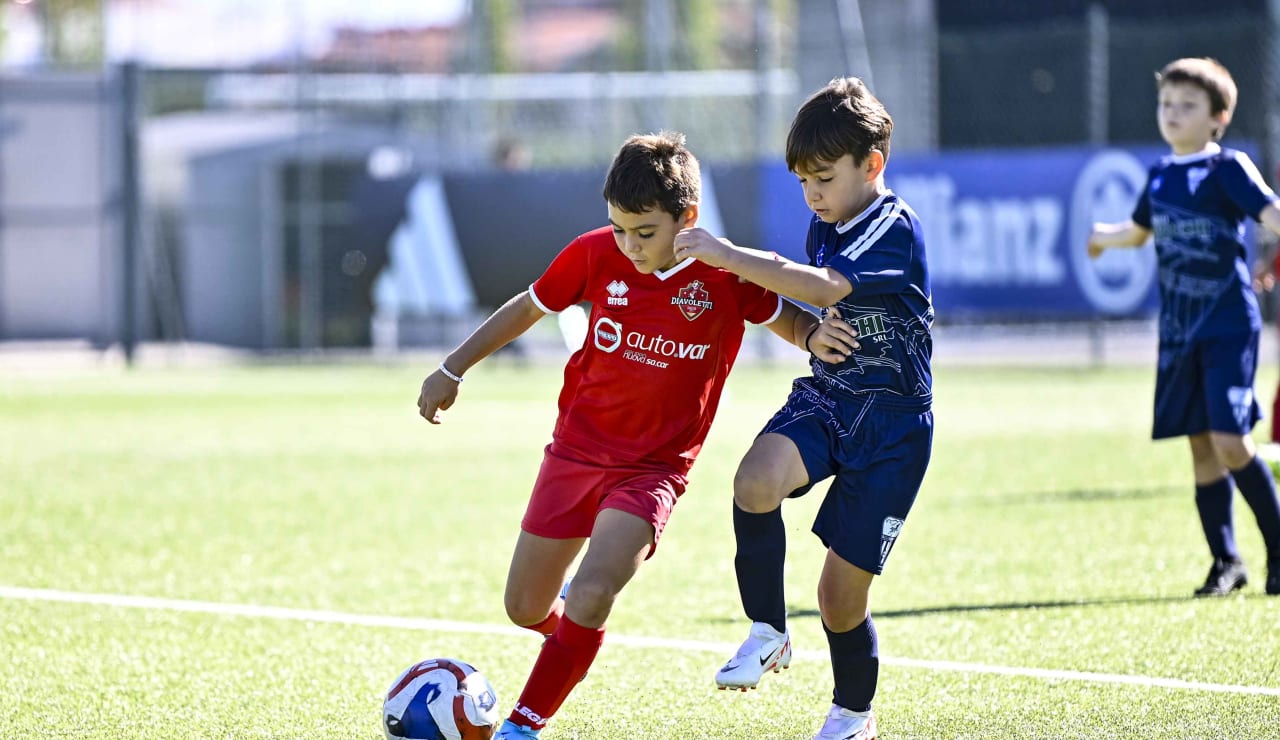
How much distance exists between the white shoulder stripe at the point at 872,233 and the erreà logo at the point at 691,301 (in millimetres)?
427

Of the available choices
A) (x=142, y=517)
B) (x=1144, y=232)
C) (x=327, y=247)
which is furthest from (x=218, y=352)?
(x=1144, y=232)

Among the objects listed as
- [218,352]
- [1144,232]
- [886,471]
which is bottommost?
[218,352]

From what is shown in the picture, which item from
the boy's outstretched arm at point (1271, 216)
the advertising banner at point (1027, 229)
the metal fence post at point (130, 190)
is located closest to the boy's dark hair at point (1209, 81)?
the boy's outstretched arm at point (1271, 216)

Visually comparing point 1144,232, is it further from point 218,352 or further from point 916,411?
point 218,352

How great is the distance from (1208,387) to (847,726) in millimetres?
2702

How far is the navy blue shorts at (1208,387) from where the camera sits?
623cm

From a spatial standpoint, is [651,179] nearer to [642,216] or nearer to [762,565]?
[642,216]

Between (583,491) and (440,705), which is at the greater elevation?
(583,491)

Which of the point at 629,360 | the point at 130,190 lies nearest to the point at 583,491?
the point at 629,360

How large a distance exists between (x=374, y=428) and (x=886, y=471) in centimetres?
966

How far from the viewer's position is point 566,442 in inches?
179

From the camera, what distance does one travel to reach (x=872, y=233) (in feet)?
13.8

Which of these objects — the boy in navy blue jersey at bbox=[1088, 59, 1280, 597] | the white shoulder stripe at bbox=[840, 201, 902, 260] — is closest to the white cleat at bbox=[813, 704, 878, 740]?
the white shoulder stripe at bbox=[840, 201, 902, 260]

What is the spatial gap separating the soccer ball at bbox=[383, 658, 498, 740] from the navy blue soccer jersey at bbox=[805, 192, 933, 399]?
121cm
